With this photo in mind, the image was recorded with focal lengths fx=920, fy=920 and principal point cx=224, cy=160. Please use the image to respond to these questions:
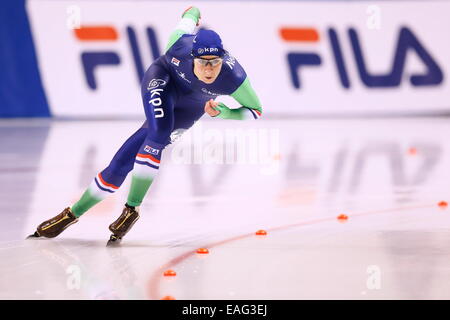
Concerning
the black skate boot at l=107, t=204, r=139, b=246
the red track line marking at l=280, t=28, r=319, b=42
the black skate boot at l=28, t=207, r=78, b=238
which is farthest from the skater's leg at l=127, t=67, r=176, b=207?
the red track line marking at l=280, t=28, r=319, b=42

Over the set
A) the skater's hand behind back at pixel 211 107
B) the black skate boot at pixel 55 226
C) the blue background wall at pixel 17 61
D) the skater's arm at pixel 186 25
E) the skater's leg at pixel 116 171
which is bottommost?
the black skate boot at pixel 55 226

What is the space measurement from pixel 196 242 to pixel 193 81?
1.02 metres

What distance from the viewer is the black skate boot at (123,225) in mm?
5734

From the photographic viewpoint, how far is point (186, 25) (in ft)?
20.0

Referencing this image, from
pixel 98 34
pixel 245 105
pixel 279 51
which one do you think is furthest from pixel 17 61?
pixel 245 105

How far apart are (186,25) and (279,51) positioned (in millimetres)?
9663

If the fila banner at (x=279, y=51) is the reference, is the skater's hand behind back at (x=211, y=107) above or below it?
below

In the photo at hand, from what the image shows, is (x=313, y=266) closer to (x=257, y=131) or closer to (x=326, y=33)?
(x=257, y=131)

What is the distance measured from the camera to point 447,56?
15.7 metres

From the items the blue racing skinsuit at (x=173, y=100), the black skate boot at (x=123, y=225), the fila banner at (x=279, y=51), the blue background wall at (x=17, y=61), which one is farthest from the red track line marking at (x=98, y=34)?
the black skate boot at (x=123, y=225)

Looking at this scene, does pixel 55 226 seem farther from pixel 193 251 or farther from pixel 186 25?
pixel 186 25

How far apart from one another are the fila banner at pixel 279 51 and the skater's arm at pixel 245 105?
9580mm

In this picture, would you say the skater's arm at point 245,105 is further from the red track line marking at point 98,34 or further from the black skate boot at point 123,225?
the red track line marking at point 98,34

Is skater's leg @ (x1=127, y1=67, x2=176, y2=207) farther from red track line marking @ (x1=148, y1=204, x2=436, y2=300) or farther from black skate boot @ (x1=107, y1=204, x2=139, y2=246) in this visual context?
red track line marking @ (x1=148, y1=204, x2=436, y2=300)
